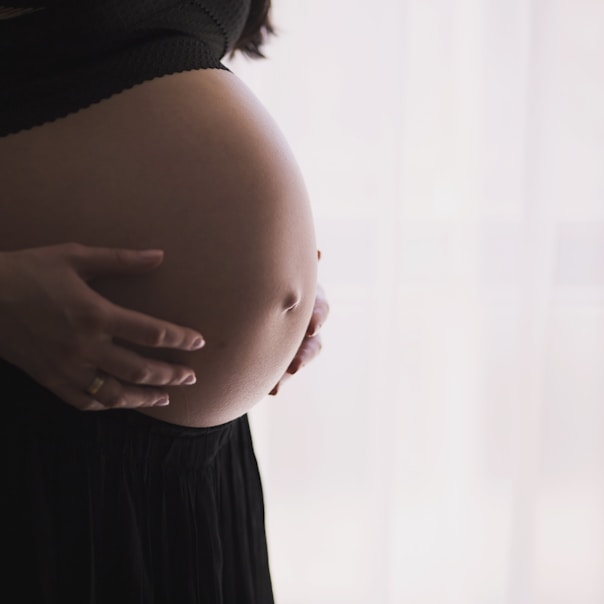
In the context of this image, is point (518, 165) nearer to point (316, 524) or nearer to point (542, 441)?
point (542, 441)

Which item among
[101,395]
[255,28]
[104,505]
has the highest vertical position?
[255,28]

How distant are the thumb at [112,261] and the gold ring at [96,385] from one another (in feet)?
0.27

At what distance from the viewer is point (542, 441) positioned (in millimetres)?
1487

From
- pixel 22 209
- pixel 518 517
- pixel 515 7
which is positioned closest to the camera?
pixel 22 209

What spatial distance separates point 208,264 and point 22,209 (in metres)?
0.17

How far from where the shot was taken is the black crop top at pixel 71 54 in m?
0.64

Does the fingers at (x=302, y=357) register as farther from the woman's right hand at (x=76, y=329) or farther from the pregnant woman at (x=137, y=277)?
the woman's right hand at (x=76, y=329)

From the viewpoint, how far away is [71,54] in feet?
2.19

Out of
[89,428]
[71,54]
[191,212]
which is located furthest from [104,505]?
[71,54]

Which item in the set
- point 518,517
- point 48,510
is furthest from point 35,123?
point 518,517

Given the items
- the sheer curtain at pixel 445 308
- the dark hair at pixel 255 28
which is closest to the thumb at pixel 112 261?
the dark hair at pixel 255 28

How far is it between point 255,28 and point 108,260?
503 mm

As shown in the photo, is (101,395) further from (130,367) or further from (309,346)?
(309,346)

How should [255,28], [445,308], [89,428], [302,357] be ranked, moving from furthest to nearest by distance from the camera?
[445,308] < [255,28] < [302,357] < [89,428]
